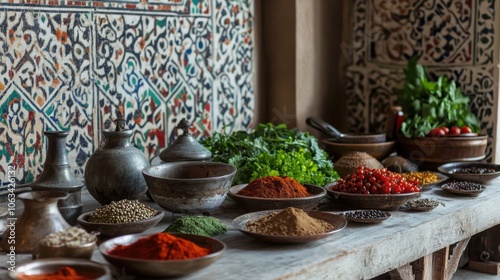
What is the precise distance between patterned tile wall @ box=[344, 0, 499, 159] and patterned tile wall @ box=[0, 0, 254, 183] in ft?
2.62

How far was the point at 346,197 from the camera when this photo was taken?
3043 mm

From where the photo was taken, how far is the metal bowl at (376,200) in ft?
9.78

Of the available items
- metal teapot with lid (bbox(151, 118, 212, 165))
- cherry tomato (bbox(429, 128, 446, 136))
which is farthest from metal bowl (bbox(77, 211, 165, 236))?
cherry tomato (bbox(429, 128, 446, 136))

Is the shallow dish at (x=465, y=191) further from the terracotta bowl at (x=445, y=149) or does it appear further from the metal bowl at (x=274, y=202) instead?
the metal bowl at (x=274, y=202)

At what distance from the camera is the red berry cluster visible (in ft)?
9.94

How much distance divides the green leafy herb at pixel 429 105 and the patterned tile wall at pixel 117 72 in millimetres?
970

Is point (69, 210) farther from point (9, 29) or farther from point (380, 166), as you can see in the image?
point (380, 166)

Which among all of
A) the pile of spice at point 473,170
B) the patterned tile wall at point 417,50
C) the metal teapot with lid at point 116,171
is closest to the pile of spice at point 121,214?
the metal teapot with lid at point 116,171

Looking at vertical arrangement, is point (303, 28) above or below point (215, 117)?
above

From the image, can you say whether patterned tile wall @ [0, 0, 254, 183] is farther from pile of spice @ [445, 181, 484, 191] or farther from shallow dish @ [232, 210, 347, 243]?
pile of spice @ [445, 181, 484, 191]

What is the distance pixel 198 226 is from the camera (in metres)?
2.54

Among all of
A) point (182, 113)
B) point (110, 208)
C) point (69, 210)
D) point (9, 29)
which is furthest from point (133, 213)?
point (182, 113)

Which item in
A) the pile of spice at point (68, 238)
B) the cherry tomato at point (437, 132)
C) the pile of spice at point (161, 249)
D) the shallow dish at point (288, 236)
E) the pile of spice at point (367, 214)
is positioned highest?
the cherry tomato at point (437, 132)

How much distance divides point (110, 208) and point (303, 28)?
2.24 meters
